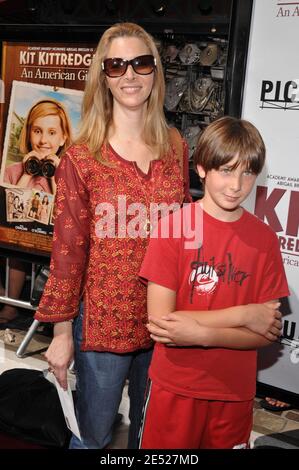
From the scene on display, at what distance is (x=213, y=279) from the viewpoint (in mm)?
1583

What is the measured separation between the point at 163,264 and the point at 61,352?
43 cm

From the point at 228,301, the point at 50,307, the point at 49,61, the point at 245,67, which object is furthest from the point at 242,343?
the point at 49,61

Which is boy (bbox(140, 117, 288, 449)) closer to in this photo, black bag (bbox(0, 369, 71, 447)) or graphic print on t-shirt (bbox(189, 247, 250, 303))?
graphic print on t-shirt (bbox(189, 247, 250, 303))

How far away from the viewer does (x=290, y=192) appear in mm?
2270

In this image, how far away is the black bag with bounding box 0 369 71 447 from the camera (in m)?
2.51

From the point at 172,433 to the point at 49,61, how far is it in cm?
216

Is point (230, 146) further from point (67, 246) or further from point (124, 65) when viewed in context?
point (67, 246)

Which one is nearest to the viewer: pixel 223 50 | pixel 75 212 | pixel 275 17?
pixel 75 212

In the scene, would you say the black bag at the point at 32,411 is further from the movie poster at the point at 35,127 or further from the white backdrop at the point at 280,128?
the white backdrop at the point at 280,128

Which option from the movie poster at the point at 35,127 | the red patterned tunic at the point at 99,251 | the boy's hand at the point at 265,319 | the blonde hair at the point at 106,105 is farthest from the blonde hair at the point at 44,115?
the boy's hand at the point at 265,319

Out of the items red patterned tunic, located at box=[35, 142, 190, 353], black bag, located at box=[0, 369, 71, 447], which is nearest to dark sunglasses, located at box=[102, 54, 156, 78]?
red patterned tunic, located at box=[35, 142, 190, 353]

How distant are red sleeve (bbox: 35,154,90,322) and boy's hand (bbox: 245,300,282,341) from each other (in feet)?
1.66

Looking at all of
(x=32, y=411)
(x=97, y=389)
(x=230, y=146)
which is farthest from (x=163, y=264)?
(x=32, y=411)

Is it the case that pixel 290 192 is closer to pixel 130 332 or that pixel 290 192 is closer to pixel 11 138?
pixel 130 332
